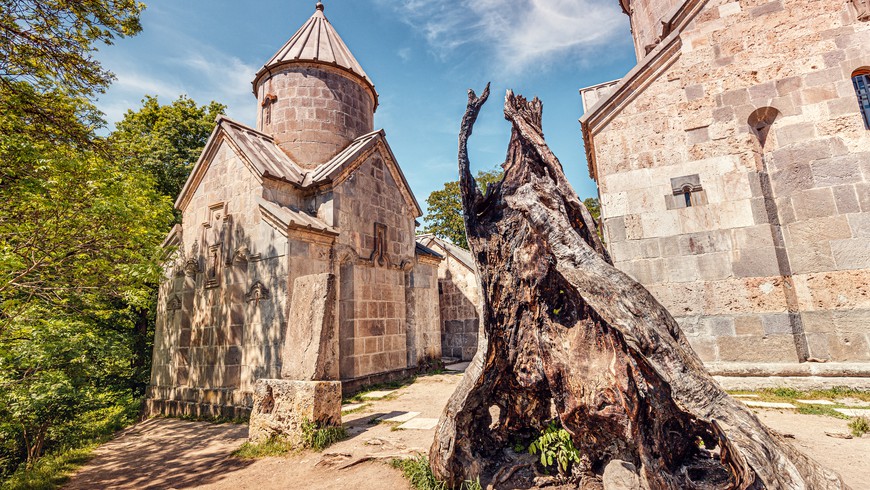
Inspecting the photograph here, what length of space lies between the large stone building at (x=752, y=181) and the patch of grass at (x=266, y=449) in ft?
21.2

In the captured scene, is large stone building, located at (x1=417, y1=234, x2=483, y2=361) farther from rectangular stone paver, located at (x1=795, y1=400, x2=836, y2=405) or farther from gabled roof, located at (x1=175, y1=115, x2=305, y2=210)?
rectangular stone paver, located at (x1=795, y1=400, x2=836, y2=405)

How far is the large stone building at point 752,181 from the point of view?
20.3 ft

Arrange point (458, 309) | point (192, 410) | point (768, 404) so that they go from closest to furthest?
1. point (768, 404)
2. point (192, 410)
3. point (458, 309)

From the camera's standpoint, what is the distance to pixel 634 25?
42.8 ft

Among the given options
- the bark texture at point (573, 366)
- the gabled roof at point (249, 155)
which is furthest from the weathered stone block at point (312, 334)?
the gabled roof at point (249, 155)

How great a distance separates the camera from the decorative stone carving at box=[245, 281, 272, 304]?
7.66 meters

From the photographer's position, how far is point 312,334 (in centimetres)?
547

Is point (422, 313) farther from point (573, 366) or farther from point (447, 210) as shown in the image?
point (447, 210)

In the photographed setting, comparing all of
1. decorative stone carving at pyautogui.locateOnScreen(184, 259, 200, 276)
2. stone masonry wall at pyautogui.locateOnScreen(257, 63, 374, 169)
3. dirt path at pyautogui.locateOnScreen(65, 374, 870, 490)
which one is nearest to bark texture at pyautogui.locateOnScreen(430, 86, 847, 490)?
dirt path at pyautogui.locateOnScreen(65, 374, 870, 490)

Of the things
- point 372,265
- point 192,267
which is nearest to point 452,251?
point 372,265

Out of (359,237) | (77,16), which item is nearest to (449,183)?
(359,237)

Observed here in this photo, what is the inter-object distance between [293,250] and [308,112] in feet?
17.0

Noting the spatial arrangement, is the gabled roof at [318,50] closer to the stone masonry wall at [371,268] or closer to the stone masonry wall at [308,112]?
the stone masonry wall at [308,112]

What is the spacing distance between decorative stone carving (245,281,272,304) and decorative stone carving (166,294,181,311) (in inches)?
104
